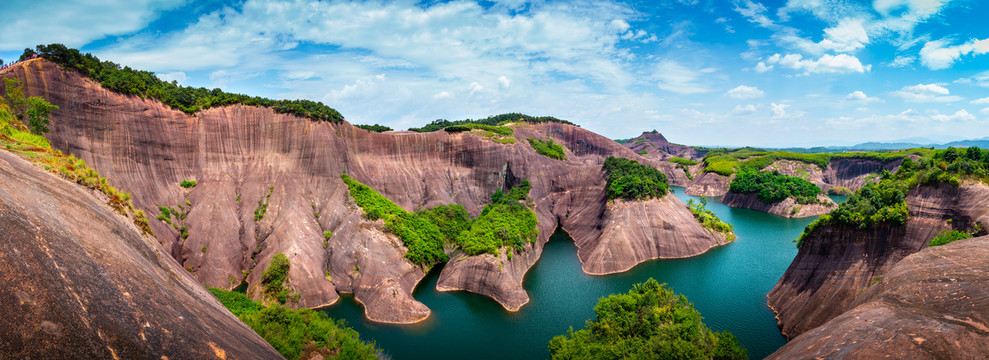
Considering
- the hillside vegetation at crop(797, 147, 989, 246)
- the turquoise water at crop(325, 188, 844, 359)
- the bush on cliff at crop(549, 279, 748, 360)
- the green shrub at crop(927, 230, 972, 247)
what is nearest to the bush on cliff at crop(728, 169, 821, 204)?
the turquoise water at crop(325, 188, 844, 359)

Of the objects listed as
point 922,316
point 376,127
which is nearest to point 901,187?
point 922,316

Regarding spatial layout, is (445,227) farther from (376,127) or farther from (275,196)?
(376,127)

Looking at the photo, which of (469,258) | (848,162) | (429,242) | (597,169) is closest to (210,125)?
(429,242)

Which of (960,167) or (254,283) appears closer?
(960,167)

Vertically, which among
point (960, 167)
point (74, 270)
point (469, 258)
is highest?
point (960, 167)

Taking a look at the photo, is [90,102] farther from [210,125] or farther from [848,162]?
[848,162]

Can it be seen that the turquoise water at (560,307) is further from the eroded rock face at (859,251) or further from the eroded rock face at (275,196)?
the eroded rock face at (859,251)

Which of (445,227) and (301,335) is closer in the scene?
(301,335)
